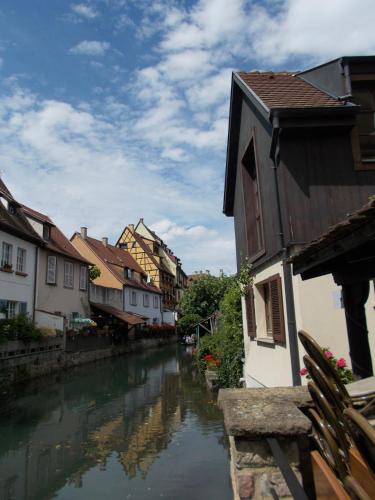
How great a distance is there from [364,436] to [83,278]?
30.3 m

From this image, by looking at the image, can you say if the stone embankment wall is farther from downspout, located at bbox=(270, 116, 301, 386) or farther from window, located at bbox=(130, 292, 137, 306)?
window, located at bbox=(130, 292, 137, 306)

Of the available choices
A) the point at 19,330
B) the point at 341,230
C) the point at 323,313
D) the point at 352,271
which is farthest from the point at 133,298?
the point at 341,230

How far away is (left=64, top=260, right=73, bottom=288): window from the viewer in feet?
89.6

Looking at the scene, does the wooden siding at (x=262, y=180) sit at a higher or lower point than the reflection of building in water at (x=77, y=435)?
higher

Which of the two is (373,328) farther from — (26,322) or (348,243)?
(26,322)

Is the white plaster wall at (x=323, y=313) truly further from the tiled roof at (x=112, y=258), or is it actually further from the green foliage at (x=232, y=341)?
the tiled roof at (x=112, y=258)

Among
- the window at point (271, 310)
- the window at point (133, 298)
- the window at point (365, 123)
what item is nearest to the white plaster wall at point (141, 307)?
the window at point (133, 298)

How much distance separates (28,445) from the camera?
9164mm

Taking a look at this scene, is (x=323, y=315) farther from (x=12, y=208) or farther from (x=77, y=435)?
(x=12, y=208)

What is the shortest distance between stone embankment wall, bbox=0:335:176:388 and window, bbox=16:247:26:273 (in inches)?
157

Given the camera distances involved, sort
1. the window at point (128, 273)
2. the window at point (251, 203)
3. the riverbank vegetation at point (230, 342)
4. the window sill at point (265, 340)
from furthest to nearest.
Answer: the window at point (128, 273)
the riverbank vegetation at point (230, 342)
the window at point (251, 203)
the window sill at point (265, 340)

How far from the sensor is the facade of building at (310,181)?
754cm

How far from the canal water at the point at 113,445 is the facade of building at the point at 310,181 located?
2416 mm

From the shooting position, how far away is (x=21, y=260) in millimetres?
21781
